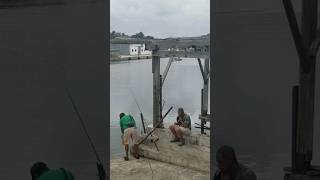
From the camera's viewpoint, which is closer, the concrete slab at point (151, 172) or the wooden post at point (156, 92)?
the concrete slab at point (151, 172)

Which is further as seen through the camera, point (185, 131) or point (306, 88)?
point (185, 131)

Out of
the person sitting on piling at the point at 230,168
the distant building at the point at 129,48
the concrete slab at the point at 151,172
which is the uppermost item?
the distant building at the point at 129,48

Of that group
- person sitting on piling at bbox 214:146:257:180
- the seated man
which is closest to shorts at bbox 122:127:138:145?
the seated man

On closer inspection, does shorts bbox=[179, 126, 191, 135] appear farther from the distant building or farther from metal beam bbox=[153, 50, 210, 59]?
the distant building

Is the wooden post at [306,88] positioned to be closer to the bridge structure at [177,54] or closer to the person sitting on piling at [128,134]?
the person sitting on piling at [128,134]

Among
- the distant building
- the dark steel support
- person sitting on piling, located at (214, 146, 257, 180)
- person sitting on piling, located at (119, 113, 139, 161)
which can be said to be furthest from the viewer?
the distant building

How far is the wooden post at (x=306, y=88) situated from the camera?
2.45 metres

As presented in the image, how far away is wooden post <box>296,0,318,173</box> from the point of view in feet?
8.02

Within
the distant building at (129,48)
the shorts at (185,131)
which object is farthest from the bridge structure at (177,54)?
the shorts at (185,131)

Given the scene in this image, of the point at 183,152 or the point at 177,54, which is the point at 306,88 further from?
the point at 177,54

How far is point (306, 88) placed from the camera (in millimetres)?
2490

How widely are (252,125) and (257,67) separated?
0.50m

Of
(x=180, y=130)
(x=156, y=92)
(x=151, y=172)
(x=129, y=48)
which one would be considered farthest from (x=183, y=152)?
(x=129, y=48)
